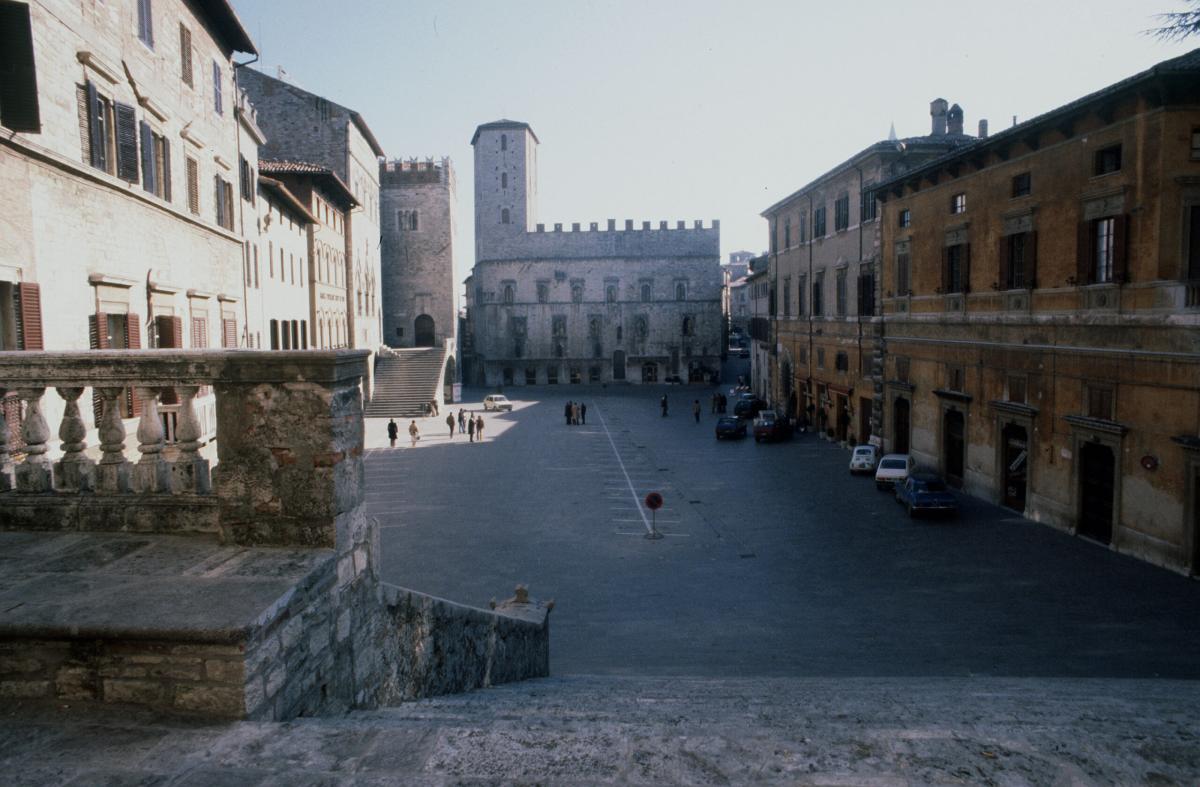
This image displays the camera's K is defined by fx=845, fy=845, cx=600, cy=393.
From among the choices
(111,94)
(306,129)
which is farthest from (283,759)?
(306,129)

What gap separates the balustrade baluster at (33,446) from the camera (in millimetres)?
5289

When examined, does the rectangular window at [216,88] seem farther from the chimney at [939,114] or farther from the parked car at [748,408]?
the parked car at [748,408]

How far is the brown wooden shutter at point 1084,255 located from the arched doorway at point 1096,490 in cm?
371

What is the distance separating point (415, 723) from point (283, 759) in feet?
2.23

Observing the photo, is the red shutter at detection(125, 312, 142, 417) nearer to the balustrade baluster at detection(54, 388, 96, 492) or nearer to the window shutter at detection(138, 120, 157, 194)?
the window shutter at detection(138, 120, 157, 194)

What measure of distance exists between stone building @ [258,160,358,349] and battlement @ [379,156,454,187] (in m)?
20.0

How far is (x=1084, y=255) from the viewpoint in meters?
18.7

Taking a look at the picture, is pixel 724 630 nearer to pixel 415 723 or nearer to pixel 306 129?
pixel 415 723

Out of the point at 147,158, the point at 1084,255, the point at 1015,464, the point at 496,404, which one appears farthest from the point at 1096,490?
the point at 496,404

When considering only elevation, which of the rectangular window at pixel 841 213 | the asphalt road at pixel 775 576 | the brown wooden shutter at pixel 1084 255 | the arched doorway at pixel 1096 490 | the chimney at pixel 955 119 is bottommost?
the asphalt road at pixel 775 576

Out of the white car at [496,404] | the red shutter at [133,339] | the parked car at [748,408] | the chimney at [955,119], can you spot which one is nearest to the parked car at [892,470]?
the chimney at [955,119]

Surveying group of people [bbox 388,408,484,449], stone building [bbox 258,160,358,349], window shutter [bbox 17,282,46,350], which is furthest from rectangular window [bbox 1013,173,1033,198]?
group of people [bbox 388,408,484,449]

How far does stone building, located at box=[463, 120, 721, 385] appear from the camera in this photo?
7181 cm

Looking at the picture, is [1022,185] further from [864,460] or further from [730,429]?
[730,429]
